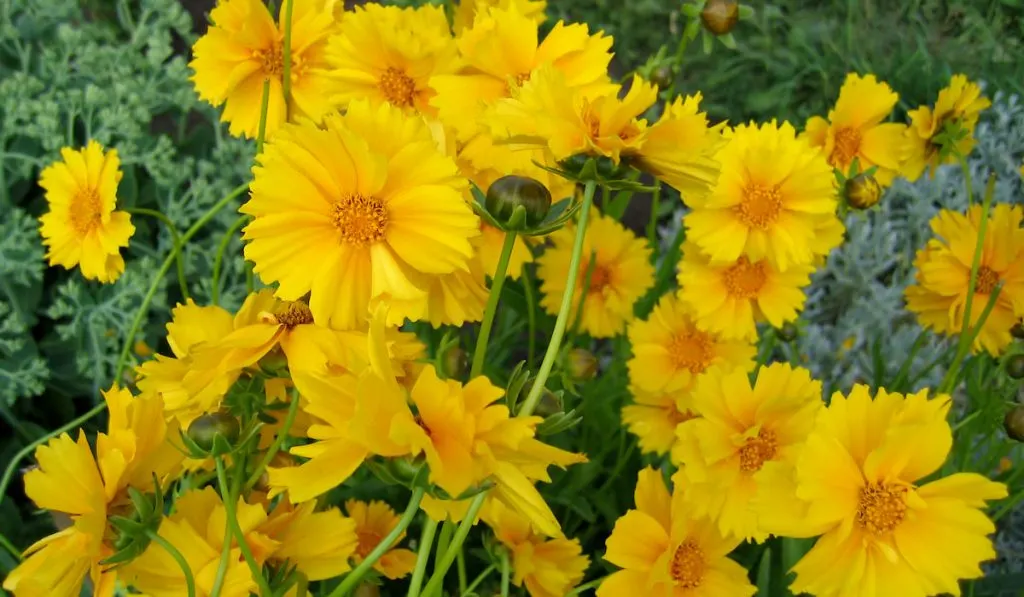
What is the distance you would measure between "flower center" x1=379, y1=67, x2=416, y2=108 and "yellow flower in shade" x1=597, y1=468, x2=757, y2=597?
33cm

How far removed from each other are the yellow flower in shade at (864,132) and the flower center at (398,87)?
20.0 inches

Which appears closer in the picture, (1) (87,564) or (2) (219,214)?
(1) (87,564)

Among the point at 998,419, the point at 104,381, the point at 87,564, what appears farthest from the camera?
the point at 104,381

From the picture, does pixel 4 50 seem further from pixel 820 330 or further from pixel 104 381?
pixel 820 330

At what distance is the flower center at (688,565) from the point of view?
695 millimetres

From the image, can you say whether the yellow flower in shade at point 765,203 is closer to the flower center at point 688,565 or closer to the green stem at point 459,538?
the flower center at point 688,565

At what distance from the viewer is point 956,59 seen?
2047 millimetres

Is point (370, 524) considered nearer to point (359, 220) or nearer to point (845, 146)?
point (359, 220)

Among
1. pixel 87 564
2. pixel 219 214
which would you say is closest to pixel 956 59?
pixel 219 214

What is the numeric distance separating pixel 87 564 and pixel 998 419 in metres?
0.72

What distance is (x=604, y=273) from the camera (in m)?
1.02

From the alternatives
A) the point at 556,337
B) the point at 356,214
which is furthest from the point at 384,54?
the point at 556,337

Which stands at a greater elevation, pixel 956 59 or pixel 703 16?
pixel 956 59

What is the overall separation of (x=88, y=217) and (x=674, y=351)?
0.58m
